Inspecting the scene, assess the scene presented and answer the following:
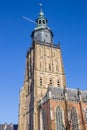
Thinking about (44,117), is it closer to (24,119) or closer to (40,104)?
(40,104)

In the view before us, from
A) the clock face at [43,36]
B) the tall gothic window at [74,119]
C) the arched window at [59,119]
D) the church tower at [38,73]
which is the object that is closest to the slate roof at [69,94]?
the tall gothic window at [74,119]

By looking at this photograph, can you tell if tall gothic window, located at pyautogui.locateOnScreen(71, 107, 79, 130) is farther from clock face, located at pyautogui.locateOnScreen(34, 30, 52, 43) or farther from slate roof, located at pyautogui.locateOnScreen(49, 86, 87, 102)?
clock face, located at pyautogui.locateOnScreen(34, 30, 52, 43)

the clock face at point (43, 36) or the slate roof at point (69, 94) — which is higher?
the clock face at point (43, 36)

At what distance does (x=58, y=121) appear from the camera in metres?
45.1

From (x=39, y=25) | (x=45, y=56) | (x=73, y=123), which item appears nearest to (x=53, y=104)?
(x=73, y=123)

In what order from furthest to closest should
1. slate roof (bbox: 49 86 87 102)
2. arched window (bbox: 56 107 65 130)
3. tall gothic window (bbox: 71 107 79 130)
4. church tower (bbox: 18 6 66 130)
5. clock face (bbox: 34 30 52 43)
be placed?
clock face (bbox: 34 30 52 43) → church tower (bbox: 18 6 66 130) → slate roof (bbox: 49 86 87 102) → tall gothic window (bbox: 71 107 79 130) → arched window (bbox: 56 107 65 130)

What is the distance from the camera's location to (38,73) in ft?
187

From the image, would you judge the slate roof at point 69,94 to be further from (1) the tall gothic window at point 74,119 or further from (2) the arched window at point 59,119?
(2) the arched window at point 59,119

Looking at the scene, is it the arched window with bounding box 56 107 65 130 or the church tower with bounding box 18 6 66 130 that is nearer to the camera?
the arched window with bounding box 56 107 65 130

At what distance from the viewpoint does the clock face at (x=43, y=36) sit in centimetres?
6425

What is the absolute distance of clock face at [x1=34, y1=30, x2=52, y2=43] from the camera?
64250 millimetres

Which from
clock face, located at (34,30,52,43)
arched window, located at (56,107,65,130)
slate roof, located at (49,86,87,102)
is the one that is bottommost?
arched window, located at (56,107,65,130)

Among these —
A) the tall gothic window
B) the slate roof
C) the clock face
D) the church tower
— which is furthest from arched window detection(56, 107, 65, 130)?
the clock face

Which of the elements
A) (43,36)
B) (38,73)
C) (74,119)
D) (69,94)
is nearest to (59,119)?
(74,119)
